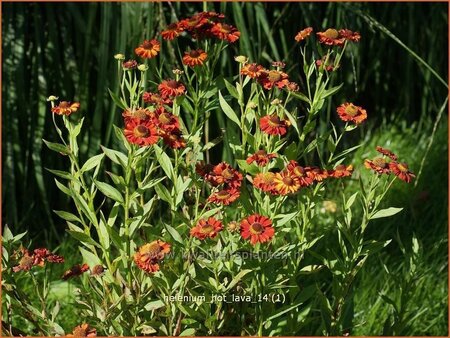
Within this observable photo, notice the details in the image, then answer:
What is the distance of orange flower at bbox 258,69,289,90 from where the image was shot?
1.17 m

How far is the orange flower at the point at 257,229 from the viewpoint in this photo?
106cm

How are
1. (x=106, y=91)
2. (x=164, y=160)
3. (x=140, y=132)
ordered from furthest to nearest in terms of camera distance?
(x=106, y=91) < (x=164, y=160) < (x=140, y=132)

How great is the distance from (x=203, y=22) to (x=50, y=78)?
1.09m

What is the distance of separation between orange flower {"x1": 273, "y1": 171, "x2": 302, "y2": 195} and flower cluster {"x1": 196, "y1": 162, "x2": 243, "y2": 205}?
55 mm

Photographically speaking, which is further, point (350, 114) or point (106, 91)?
point (106, 91)

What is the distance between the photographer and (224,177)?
1.11m

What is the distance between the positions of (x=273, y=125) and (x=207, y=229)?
178 mm

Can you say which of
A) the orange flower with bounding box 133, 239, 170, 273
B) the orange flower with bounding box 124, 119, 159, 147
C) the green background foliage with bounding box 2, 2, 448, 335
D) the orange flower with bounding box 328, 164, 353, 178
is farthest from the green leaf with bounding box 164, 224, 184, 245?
the green background foliage with bounding box 2, 2, 448, 335

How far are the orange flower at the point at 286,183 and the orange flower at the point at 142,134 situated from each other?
0.18m

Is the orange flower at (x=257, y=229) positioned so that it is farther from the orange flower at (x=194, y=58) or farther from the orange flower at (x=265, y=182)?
the orange flower at (x=194, y=58)

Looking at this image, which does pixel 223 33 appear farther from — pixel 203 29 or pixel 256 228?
pixel 256 228

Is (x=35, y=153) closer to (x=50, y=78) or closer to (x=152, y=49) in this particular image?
(x=50, y=78)

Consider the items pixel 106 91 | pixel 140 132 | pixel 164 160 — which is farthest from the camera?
pixel 106 91

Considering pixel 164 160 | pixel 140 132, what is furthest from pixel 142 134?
pixel 164 160
